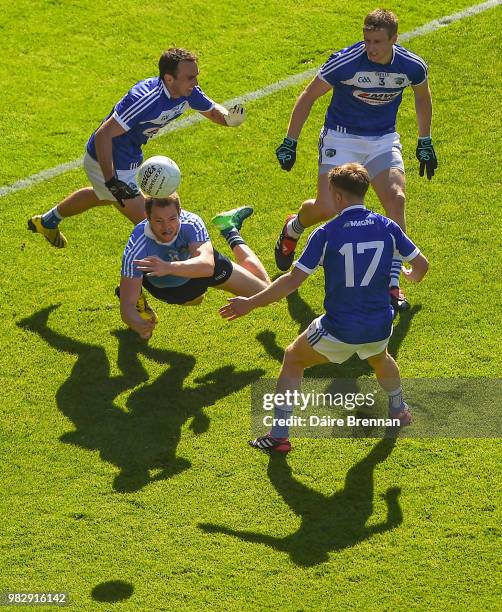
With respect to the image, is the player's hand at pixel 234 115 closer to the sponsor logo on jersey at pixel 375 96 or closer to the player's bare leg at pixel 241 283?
the sponsor logo on jersey at pixel 375 96

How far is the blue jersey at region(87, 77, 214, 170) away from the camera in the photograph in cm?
994

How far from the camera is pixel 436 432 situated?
8766 millimetres

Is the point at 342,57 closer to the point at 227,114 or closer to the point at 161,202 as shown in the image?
the point at 227,114

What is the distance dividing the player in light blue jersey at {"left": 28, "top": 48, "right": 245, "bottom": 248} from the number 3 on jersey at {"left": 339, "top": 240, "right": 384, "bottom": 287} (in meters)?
2.72

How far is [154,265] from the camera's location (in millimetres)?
8492

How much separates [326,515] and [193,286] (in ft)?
7.73

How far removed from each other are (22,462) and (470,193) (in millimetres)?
5196

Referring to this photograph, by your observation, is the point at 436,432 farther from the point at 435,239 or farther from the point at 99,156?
the point at 99,156

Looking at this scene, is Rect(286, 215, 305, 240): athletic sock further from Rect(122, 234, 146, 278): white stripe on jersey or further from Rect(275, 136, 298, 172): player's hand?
Rect(122, 234, 146, 278): white stripe on jersey

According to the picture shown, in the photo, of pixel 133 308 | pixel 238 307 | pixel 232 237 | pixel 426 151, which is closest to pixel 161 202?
pixel 133 308

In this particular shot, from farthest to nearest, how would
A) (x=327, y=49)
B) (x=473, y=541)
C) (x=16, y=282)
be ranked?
(x=327, y=49) < (x=16, y=282) < (x=473, y=541)

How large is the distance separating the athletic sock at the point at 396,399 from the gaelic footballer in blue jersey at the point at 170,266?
1714 millimetres

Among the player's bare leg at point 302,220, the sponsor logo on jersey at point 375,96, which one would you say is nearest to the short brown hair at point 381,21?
the sponsor logo on jersey at point 375,96

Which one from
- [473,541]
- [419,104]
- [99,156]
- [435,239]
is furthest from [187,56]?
[473,541]
